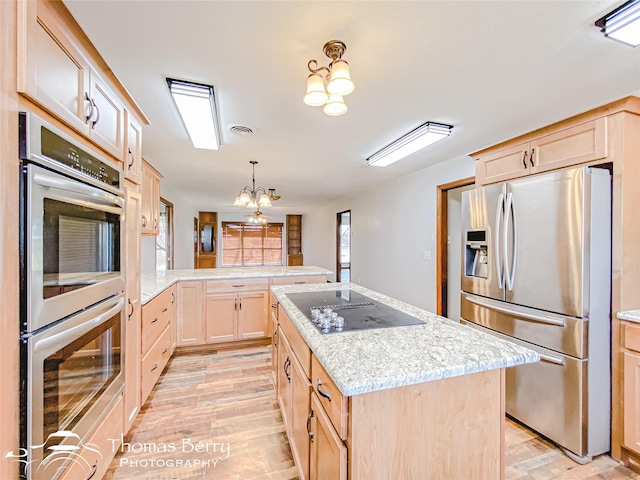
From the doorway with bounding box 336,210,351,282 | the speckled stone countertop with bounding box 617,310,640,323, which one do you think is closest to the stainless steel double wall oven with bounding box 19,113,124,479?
the speckled stone countertop with bounding box 617,310,640,323

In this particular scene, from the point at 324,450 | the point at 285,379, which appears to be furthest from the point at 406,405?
the point at 285,379

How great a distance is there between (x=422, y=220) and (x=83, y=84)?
3560mm

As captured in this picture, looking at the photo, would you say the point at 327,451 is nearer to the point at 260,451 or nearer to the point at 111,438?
the point at 260,451

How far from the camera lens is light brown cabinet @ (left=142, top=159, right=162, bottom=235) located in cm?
293

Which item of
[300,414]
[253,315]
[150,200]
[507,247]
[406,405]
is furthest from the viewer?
[253,315]

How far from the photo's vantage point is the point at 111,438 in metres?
1.45

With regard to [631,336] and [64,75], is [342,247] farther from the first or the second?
[64,75]

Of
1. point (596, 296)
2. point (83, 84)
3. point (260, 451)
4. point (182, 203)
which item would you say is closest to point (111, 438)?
point (260, 451)

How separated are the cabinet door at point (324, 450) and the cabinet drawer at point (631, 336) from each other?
184 centimetres

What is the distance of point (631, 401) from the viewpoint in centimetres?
164

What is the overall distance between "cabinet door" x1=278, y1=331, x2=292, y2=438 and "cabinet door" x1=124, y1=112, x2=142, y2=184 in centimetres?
142

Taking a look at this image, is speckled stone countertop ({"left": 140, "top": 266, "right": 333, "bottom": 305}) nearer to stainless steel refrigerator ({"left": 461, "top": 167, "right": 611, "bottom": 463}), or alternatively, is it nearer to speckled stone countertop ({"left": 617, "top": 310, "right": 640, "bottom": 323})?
stainless steel refrigerator ({"left": 461, "top": 167, "right": 611, "bottom": 463})

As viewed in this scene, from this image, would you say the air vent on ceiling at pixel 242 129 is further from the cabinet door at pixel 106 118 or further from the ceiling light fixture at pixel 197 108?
the cabinet door at pixel 106 118

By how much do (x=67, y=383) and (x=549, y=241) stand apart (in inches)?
102
